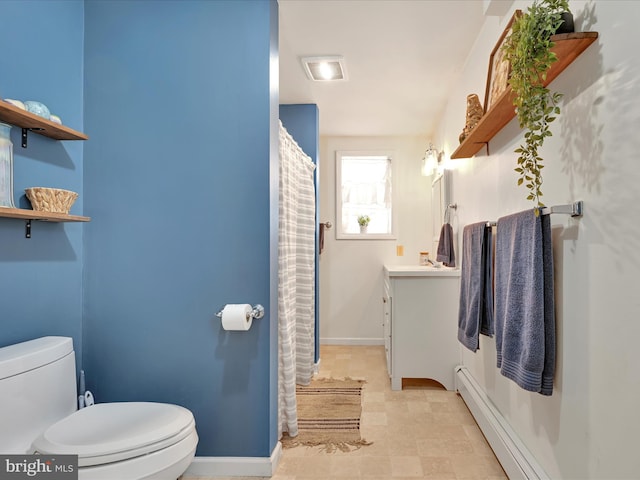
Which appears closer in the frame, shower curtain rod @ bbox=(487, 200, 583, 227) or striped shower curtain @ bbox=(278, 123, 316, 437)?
shower curtain rod @ bbox=(487, 200, 583, 227)

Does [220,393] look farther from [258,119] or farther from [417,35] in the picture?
[417,35]

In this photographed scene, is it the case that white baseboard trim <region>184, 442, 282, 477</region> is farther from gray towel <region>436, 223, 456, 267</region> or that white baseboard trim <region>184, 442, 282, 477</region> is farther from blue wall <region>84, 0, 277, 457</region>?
gray towel <region>436, 223, 456, 267</region>

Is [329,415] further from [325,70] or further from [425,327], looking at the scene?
[325,70]

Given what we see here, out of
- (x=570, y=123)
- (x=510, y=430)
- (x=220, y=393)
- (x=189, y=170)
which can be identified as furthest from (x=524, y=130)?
(x=220, y=393)

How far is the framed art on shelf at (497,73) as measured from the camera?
1926 millimetres

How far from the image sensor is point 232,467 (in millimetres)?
1983

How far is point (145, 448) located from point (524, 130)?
1.92m

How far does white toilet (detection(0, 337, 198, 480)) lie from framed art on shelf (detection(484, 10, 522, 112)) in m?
1.95

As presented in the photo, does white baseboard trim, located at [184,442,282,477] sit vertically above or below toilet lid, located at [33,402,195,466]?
below

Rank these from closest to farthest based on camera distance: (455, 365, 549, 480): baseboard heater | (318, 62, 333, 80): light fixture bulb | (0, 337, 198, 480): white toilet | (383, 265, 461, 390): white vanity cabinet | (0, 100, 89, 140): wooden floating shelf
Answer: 1. (0, 337, 198, 480): white toilet
2. (0, 100, 89, 140): wooden floating shelf
3. (455, 365, 549, 480): baseboard heater
4. (318, 62, 333, 80): light fixture bulb
5. (383, 265, 461, 390): white vanity cabinet

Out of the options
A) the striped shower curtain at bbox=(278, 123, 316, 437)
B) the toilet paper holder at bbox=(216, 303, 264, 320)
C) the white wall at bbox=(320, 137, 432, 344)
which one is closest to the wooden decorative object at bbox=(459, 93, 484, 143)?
the striped shower curtain at bbox=(278, 123, 316, 437)

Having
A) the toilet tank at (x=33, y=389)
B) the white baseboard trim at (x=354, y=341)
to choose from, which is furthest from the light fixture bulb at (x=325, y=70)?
the white baseboard trim at (x=354, y=341)

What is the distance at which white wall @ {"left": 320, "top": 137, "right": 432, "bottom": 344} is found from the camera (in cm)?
479

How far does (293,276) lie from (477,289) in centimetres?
118
